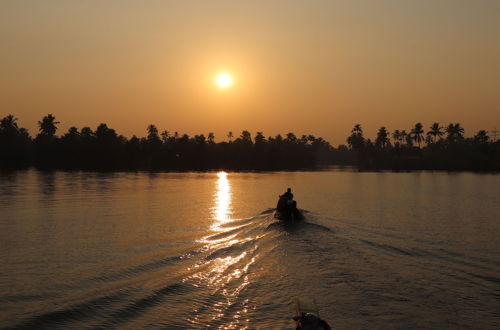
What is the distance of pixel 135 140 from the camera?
559ft

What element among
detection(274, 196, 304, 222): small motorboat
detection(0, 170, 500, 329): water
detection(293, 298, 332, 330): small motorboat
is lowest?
detection(0, 170, 500, 329): water

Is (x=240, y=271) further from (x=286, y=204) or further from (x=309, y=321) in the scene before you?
(x=286, y=204)

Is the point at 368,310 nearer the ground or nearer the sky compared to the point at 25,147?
nearer the ground

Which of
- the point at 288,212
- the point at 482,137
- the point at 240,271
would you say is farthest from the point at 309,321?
the point at 482,137

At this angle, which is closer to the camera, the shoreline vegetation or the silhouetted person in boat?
the silhouetted person in boat

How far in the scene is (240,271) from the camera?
18328 millimetres

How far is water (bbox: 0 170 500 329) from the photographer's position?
13.1 m

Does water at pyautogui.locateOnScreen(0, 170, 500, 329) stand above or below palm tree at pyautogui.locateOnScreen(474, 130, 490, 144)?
below

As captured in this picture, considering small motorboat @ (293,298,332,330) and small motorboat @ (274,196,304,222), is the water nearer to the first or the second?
small motorboat @ (293,298,332,330)

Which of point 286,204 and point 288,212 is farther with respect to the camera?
point 286,204

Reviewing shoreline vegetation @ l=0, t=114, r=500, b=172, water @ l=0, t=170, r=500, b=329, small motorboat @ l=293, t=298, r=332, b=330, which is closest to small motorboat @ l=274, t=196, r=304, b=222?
water @ l=0, t=170, r=500, b=329

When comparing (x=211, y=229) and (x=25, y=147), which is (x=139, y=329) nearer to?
(x=211, y=229)

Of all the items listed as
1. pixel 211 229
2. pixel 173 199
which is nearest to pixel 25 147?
pixel 173 199

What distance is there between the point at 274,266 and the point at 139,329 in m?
8.88
